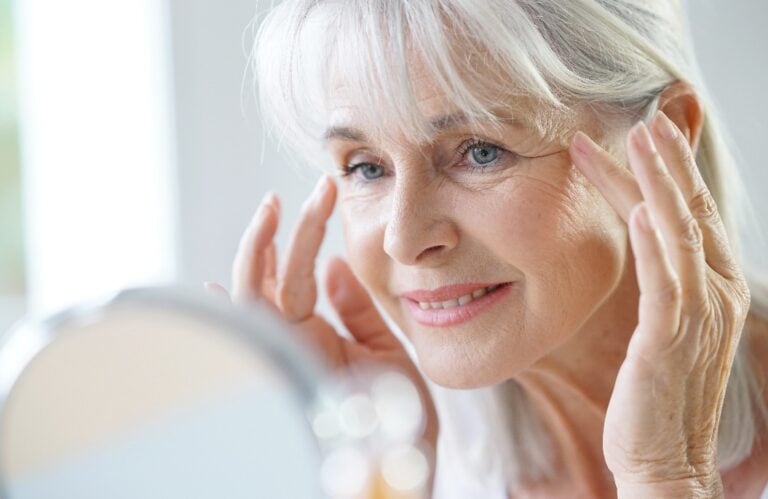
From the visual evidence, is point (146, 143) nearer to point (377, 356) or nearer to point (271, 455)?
point (377, 356)

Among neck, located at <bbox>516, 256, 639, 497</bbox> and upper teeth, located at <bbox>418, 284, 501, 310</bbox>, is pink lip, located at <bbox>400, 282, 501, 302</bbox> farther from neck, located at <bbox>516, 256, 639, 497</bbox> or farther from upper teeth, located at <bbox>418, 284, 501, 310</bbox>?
neck, located at <bbox>516, 256, 639, 497</bbox>

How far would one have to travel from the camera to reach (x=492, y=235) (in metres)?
1.07

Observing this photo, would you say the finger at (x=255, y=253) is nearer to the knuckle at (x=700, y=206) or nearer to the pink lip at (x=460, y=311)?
→ the pink lip at (x=460, y=311)

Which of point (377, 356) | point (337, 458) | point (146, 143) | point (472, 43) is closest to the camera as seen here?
point (337, 458)

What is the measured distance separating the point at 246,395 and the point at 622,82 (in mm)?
648

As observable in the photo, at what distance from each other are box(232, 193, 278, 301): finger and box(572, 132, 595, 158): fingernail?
458mm

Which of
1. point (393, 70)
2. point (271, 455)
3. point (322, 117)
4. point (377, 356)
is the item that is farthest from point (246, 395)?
point (377, 356)

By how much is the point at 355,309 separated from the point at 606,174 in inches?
20.9

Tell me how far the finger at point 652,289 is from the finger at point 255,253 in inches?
22.2

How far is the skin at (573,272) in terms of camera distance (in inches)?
36.5

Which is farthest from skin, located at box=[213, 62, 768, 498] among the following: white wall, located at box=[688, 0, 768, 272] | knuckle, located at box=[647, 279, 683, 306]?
white wall, located at box=[688, 0, 768, 272]

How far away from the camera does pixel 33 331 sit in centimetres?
55

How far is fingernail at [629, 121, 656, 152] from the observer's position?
913 millimetres

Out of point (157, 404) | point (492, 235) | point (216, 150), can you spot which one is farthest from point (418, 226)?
point (216, 150)
